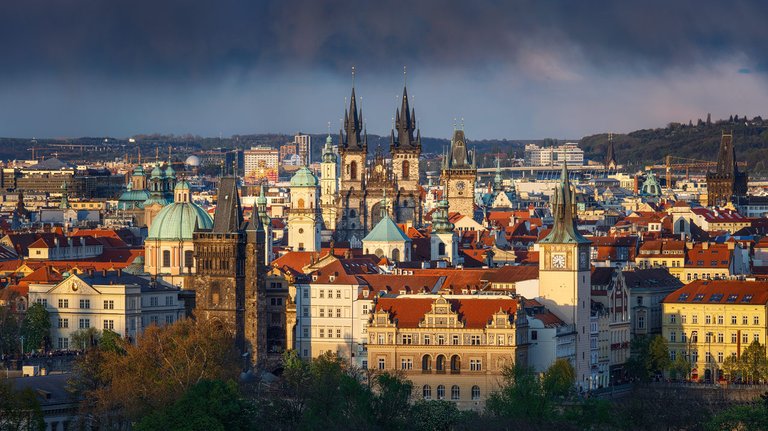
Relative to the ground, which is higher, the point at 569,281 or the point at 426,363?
the point at 569,281

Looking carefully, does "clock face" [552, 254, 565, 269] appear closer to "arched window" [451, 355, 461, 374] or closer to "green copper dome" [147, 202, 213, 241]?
"arched window" [451, 355, 461, 374]

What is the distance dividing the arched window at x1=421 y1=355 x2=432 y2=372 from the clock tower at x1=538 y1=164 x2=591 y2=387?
6.65 m

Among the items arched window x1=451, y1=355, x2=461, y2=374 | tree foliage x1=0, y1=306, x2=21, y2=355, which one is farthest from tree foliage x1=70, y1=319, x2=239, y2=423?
arched window x1=451, y1=355, x2=461, y2=374

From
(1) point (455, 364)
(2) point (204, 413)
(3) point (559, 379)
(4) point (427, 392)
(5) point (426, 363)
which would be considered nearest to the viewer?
(2) point (204, 413)

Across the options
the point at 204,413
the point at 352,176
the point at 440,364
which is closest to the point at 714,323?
the point at 440,364

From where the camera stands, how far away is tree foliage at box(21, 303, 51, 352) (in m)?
116

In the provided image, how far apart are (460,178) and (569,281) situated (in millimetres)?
86082

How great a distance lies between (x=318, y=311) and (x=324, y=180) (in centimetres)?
7352

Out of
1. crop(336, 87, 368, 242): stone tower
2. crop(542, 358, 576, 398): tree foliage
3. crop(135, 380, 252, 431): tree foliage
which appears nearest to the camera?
crop(135, 380, 252, 431): tree foliage

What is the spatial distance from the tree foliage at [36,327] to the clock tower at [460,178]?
79.9m

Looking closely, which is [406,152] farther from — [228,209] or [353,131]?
[228,209]

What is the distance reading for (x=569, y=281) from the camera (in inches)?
4469

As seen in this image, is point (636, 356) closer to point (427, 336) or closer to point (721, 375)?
point (721, 375)

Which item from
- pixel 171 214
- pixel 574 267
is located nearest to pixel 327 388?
pixel 574 267
